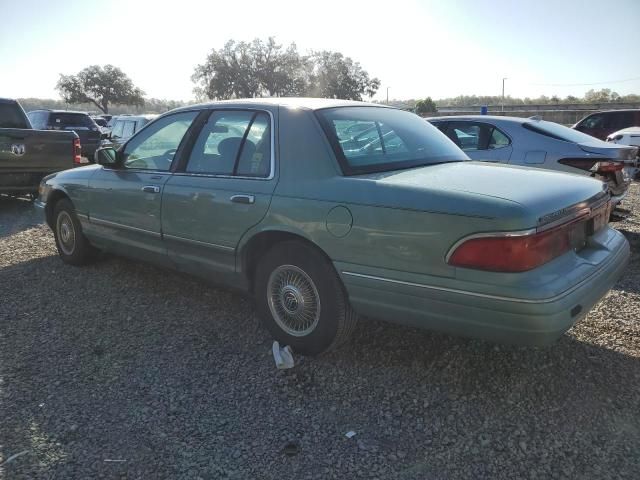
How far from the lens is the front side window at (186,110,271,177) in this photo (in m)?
3.57

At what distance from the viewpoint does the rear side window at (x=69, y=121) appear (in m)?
15.8

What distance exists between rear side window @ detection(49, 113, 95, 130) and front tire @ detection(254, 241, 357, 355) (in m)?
14.7

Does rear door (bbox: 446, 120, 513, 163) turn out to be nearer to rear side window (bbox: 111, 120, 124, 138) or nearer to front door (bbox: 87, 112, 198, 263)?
front door (bbox: 87, 112, 198, 263)

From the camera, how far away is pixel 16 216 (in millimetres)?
8469

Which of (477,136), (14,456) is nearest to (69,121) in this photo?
(477,136)

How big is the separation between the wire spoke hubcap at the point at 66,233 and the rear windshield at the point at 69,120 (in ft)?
38.9

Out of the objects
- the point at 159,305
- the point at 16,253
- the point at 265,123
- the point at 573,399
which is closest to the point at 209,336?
the point at 159,305

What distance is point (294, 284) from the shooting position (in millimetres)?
3381

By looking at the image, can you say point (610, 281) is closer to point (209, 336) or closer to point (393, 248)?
point (393, 248)

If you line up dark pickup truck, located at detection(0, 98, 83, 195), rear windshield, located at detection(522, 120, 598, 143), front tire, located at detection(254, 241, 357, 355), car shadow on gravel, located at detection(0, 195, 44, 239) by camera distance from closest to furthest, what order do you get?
1. front tire, located at detection(254, 241, 357, 355)
2. rear windshield, located at detection(522, 120, 598, 143)
3. car shadow on gravel, located at detection(0, 195, 44, 239)
4. dark pickup truck, located at detection(0, 98, 83, 195)

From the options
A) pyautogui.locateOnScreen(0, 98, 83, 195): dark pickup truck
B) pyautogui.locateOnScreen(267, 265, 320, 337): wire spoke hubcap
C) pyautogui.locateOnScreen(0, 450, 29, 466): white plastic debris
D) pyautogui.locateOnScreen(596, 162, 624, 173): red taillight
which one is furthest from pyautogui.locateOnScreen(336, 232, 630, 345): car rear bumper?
pyautogui.locateOnScreen(0, 98, 83, 195): dark pickup truck

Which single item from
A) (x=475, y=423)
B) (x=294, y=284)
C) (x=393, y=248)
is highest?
(x=393, y=248)

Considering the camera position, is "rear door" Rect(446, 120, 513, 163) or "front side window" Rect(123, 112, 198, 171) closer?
"front side window" Rect(123, 112, 198, 171)

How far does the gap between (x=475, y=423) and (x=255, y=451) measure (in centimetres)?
115
